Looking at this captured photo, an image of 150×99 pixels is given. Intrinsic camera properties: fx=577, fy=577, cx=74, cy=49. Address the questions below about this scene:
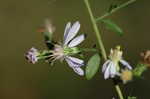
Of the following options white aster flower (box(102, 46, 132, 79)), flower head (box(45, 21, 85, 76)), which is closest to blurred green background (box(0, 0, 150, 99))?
flower head (box(45, 21, 85, 76))

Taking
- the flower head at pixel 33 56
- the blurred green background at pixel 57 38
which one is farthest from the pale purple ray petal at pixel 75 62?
the blurred green background at pixel 57 38

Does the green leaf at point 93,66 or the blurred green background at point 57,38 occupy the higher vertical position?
the blurred green background at point 57,38

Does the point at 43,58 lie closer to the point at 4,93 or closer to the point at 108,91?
the point at 108,91

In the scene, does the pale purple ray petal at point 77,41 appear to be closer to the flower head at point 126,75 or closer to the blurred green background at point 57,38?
the flower head at point 126,75

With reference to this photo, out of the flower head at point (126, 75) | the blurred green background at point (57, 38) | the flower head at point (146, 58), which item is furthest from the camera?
the blurred green background at point (57, 38)

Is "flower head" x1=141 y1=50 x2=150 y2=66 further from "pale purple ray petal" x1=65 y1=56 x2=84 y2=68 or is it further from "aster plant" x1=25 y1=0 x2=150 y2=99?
"pale purple ray petal" x1=65 y1=56 x2=84 y2=68
